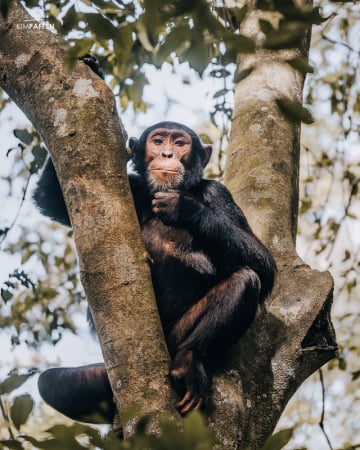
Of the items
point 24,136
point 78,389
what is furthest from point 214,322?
point 24,136

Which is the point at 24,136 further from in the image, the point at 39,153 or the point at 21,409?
the point at 21,409

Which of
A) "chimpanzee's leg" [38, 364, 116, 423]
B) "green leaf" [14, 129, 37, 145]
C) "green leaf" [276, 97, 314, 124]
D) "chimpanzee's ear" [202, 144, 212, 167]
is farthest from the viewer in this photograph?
"chimpanzee's ear" [202, 144, 212, 167]

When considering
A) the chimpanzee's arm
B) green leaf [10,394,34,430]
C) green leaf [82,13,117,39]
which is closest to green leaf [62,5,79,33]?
the chimpanzee's arm

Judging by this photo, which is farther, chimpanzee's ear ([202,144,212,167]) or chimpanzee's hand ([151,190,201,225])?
chimpanzee's ear ([202,144,212,167])

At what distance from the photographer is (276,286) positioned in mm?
3707

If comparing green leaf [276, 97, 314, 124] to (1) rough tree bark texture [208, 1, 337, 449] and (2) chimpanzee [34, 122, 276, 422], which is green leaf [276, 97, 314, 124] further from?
(2) chimpanzee [34, 122, 276, 422]

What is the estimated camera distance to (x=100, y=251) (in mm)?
2602

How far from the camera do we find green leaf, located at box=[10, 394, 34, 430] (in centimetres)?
177

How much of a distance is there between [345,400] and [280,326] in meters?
10.6

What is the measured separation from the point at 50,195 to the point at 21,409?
2633mm

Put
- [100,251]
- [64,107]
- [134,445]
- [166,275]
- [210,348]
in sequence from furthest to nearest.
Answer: [166,275] → [210,348] → [64,107] → [100,251] → [134,445]

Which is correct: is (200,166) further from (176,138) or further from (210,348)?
(210,348)

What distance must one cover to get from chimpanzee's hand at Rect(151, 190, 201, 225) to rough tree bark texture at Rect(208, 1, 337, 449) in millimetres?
444

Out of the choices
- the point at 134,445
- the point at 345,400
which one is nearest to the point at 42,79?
the point at 134,445
